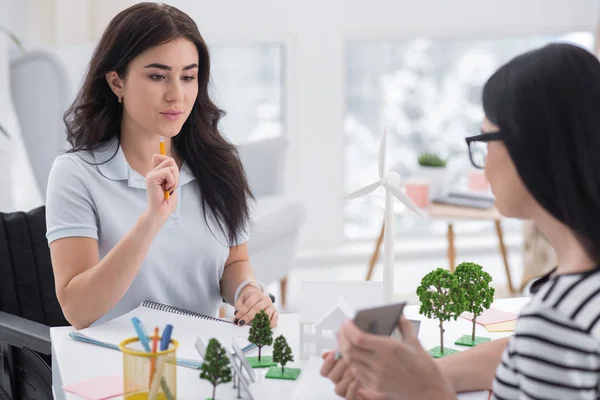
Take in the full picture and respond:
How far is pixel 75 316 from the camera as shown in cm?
147

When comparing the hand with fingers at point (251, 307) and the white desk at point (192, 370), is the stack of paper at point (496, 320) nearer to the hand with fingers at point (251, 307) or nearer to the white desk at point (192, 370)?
the white desk at point (192, 370)

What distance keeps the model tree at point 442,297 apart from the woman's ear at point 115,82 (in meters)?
0.76

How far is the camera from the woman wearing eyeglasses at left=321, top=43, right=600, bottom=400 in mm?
869

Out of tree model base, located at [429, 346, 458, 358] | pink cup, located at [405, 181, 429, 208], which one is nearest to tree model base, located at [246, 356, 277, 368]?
tree model base, located at [429, 346, 458, 358]

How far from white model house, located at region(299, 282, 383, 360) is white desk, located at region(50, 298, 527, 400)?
40mm

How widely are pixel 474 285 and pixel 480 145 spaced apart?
345 mm

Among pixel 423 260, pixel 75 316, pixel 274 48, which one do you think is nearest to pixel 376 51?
pixel 274 48

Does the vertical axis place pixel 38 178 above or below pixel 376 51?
below

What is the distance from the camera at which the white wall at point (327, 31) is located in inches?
170

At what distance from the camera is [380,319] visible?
3.18 feet

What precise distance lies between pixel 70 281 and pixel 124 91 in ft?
1.36

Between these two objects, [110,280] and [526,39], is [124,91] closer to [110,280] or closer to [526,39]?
[110,280]

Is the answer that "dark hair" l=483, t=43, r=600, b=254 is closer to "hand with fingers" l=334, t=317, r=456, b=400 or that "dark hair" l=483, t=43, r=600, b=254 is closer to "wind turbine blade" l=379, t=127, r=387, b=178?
"hand with fingers" l=334, t=317, r=456, b=400

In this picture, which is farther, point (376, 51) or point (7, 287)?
point (376, 51)
